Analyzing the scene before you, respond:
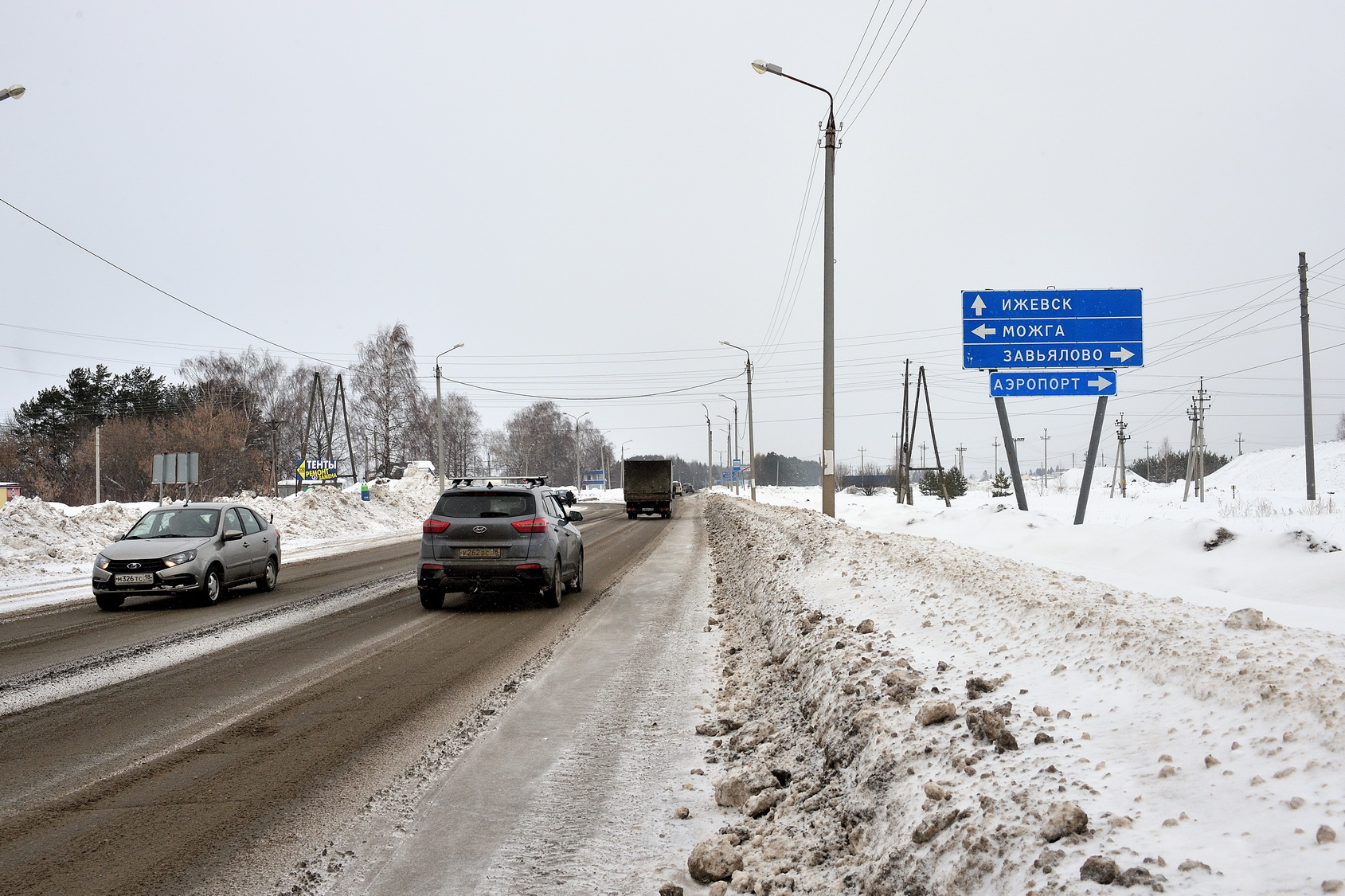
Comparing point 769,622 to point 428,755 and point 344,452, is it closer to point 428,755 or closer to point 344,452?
point 428,755

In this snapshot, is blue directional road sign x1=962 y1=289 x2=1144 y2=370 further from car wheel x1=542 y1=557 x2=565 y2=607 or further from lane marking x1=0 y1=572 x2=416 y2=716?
lane marking x1=0 y1=572 x2=416 y2=716

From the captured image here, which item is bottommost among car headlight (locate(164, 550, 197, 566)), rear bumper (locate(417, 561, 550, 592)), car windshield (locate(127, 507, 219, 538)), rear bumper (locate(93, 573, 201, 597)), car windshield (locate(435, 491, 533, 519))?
rear bumper (locate(93, 573, 201, 597))

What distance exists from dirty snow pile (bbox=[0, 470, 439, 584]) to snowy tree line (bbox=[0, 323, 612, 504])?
1622 centimetres

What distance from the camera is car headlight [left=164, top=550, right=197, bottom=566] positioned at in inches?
498

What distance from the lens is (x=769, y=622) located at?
9.43 metres

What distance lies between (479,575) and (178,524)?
545 cm

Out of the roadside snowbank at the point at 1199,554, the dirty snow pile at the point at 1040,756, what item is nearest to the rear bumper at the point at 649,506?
the roadside snowbank at the point at 1199,554

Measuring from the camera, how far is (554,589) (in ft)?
41.2

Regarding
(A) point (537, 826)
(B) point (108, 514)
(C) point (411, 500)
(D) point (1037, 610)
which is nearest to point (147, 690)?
(A) point (537, 826)

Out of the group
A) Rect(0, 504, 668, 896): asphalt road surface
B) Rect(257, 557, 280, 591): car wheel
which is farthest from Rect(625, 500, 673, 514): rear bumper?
Rect(0, 504, 668, 896): asphalt road surface

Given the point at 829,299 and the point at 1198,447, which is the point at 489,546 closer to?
the point at 829,299

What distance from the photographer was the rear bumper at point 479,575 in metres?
12.0

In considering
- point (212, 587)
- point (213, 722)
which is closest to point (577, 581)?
point (212, 587)

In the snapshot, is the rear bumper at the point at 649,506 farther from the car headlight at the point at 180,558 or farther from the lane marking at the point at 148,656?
the car headlight at the point at 180,558
